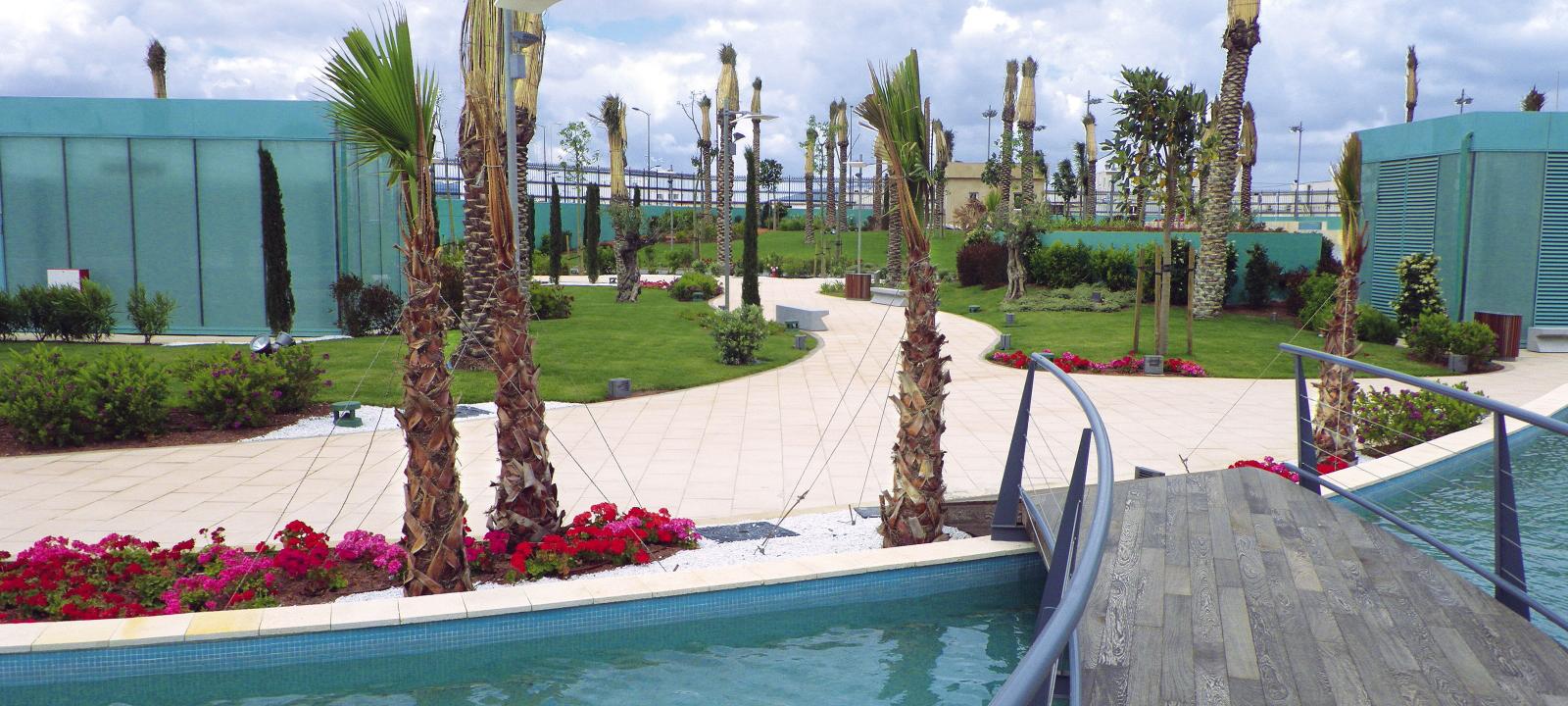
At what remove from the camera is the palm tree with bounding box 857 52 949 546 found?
22.0 ft

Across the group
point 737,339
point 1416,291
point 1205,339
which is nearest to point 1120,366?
point 1205,339

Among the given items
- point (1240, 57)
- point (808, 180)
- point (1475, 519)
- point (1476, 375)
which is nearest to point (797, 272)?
point (808, 180)

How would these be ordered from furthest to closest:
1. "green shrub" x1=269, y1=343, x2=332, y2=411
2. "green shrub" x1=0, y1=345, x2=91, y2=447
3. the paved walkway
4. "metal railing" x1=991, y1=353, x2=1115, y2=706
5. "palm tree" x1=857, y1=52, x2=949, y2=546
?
"green shrub" x1=269, y1=343, x2=332, y2=411 < "green shrub" x1=0, y1=345, x2=91, y2=447 < the paved walkway < "palm tree" x1=857, y1=52, x2=949, y2=546 < "metal railing" x1=991, y1=353, x2=1115, y2=706

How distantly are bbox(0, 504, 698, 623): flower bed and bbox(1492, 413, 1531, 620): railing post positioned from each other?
182 inches

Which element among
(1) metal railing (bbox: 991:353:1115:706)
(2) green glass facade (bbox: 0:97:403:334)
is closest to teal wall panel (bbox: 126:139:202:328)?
(2) green glass facade (bbox: 0:97:403:334)

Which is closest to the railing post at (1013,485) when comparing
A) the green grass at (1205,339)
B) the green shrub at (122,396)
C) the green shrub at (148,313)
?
the green shrub at (122,396)

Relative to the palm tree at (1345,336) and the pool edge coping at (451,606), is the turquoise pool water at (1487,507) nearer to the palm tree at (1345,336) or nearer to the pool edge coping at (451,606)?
the palm tree at (1345,336)

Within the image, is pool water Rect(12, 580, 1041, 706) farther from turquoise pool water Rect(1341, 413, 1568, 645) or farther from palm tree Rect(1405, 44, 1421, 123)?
palm tree Rect(1405, 44, 1421, 123)

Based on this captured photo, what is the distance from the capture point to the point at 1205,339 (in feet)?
66.4

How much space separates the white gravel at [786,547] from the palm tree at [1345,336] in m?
4.91

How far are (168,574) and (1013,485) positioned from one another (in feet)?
16.7

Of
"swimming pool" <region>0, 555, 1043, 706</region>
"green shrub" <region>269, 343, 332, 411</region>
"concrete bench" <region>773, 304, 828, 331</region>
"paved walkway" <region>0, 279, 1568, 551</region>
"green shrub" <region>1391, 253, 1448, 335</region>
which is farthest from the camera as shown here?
"concrete bench" <region>773, 304, 828, 331</region>

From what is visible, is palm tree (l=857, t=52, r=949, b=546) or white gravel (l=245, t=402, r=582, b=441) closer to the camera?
palm tree (l=857, t=52, r=949, b=546)

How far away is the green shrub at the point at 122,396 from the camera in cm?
1054
